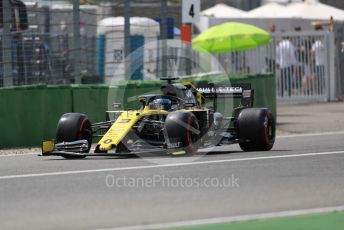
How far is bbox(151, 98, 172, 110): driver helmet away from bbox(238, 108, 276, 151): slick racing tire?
1.16 m

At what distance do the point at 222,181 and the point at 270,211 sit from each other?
2159 mm

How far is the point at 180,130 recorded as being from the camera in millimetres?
13797

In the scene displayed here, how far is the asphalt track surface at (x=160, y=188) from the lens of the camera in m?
9.33

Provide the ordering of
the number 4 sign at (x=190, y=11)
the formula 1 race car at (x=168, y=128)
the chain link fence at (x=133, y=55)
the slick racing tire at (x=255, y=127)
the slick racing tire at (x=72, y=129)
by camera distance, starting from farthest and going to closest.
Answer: the chain link fence at (x=133, y=55), the number 4 sign at (x=190, y=11), the slick racing tire at (x=255, y=127), the slick racing tire at (x=72, y=129), the formula 1 race car at (x=168, y=128)

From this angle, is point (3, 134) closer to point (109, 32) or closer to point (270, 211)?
point (270, 211)

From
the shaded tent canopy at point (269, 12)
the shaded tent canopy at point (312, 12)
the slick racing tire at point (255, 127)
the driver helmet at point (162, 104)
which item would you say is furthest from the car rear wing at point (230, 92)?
the shaded tent canopy at point (312, 12)

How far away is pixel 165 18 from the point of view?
919 inches

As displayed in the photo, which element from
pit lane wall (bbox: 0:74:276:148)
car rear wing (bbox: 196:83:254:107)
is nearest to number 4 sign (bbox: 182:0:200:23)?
pit lane wall (bbox: 0:74:276:148)

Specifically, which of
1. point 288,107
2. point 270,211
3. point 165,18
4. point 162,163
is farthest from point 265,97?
point 270,211

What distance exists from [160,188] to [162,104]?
148 inches

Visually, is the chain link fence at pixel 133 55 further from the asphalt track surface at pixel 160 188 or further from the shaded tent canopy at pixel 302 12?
the asphalt track surface at pixel 160 188

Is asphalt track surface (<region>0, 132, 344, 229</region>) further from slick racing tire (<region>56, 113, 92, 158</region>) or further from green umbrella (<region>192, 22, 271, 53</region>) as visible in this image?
green umbrella (<region>192, 22, 271, 53</region>)

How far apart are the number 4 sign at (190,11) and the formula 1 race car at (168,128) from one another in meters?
6.91

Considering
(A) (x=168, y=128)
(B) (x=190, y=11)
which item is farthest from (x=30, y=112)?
(B) (x=190, y=11)
